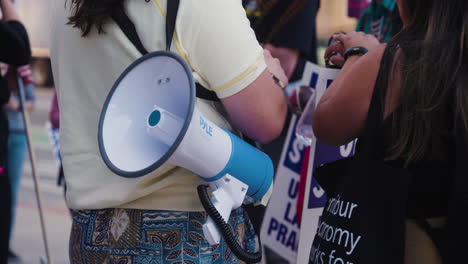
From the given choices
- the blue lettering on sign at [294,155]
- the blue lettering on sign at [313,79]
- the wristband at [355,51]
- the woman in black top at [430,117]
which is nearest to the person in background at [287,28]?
the blue lettering on sign at [294,155]

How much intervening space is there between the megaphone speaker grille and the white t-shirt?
72mm

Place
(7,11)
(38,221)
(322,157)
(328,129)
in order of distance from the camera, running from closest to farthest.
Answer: (328,129)
(322,157)
(7,11)
(38,221)

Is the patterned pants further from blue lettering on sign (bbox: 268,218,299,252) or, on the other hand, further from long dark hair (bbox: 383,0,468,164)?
blue lettering on sign (bbox: 268,218,299,252)

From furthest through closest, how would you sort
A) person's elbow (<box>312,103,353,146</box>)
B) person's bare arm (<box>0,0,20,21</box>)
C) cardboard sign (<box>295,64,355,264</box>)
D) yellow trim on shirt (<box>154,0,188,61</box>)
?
person's bare arm (<box>0,0,20,21</box>) < cardboard sign (<box>295,64,355,264</box>) < person's elbow (<box>312,103,353,146</box>) < yellow trim on shirt (<box>154,0,188,61</box>)

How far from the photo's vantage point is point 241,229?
1.97 m

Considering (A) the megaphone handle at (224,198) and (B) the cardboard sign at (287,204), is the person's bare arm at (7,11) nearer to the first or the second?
(B) the cardboard sign at (287,204)

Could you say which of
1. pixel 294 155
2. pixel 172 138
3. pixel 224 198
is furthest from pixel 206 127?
pixel 294 155

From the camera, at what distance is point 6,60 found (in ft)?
11.0

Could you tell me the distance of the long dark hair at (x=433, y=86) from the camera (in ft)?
5.77

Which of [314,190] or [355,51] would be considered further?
[314,190]

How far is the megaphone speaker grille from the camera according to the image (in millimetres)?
1740

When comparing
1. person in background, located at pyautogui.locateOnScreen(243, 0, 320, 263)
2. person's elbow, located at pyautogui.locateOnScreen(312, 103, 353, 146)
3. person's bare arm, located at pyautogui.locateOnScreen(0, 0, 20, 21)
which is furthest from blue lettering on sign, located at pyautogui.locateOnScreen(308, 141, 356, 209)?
person's bare arm, located at pyautogui.locateOnScreen(0, 0, 20, 21)

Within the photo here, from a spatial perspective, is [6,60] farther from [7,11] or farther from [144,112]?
[144,112]

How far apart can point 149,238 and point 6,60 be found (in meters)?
1.86
